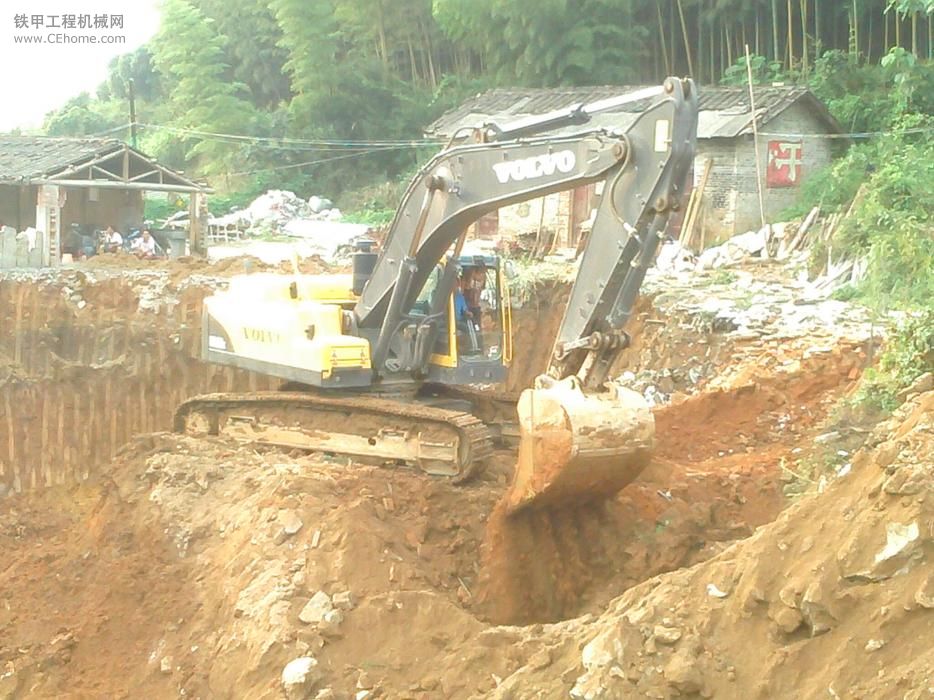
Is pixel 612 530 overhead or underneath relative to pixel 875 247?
underneath

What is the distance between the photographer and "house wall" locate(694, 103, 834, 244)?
2267 cm

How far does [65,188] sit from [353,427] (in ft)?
61.5

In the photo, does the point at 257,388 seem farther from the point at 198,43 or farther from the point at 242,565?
the point at 198,43

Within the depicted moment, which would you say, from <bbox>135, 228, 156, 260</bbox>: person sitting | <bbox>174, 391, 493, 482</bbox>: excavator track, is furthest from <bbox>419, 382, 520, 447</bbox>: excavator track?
<bbox>135, 228, 156, 260</bbox>: person sitting

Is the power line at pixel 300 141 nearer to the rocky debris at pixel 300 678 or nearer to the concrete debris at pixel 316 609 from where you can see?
the concrete debris at pixel 316 609

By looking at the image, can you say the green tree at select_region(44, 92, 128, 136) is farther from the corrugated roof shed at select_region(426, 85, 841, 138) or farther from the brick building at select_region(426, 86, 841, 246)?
the brick building at select_region(426, 86, 841, 246)

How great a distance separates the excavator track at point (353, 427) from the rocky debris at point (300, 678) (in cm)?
275

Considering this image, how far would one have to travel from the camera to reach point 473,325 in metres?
9.93

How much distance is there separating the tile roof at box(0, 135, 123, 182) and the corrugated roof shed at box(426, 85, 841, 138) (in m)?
8.19

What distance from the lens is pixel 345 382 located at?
31.2 ft

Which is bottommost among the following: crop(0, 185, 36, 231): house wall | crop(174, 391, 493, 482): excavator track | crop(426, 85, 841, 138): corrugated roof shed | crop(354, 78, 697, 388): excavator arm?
crop(174, 391, 493, 482): excavator track

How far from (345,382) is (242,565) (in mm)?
2179

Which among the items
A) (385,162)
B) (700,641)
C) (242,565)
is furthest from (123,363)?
(385,162)

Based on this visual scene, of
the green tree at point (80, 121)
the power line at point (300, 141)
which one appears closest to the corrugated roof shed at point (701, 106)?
the power line at point (300, 141)
